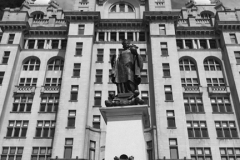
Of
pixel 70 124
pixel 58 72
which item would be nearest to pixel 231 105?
pixel 70 124

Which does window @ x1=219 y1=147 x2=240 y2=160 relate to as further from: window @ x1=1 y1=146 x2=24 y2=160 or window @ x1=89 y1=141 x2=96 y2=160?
window @ x1=1 y1=146 x2=24 y2=160

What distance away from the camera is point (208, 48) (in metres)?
39.3

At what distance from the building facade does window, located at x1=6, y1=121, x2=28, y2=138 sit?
0.39 feet

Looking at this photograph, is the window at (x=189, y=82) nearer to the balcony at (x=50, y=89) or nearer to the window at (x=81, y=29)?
the window at (x=81, y=29)

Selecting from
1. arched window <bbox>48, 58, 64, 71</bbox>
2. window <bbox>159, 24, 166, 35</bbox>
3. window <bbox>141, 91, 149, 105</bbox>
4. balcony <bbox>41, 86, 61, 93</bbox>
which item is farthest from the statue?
window <bbox>159, 24, 166, 35</bbox>

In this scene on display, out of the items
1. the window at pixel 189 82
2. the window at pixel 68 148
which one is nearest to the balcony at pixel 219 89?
the window at pixel 189 82

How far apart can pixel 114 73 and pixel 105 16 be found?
103 feet

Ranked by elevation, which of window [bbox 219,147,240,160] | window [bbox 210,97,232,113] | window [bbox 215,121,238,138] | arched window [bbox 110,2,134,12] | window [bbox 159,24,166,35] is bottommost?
window [bbox 219,147,240,160]

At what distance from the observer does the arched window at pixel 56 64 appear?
3829 cm

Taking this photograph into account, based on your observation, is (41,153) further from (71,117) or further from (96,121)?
(96,121)

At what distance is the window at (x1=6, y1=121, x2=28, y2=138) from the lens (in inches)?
1280

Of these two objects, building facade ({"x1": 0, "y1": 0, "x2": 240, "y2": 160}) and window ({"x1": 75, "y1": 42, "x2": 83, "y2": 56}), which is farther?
window ({"x1": 75, "y1": 42, "x2": 83, "y2": 56})

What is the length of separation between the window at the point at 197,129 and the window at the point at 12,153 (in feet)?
66.8

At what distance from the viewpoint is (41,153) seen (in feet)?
103
